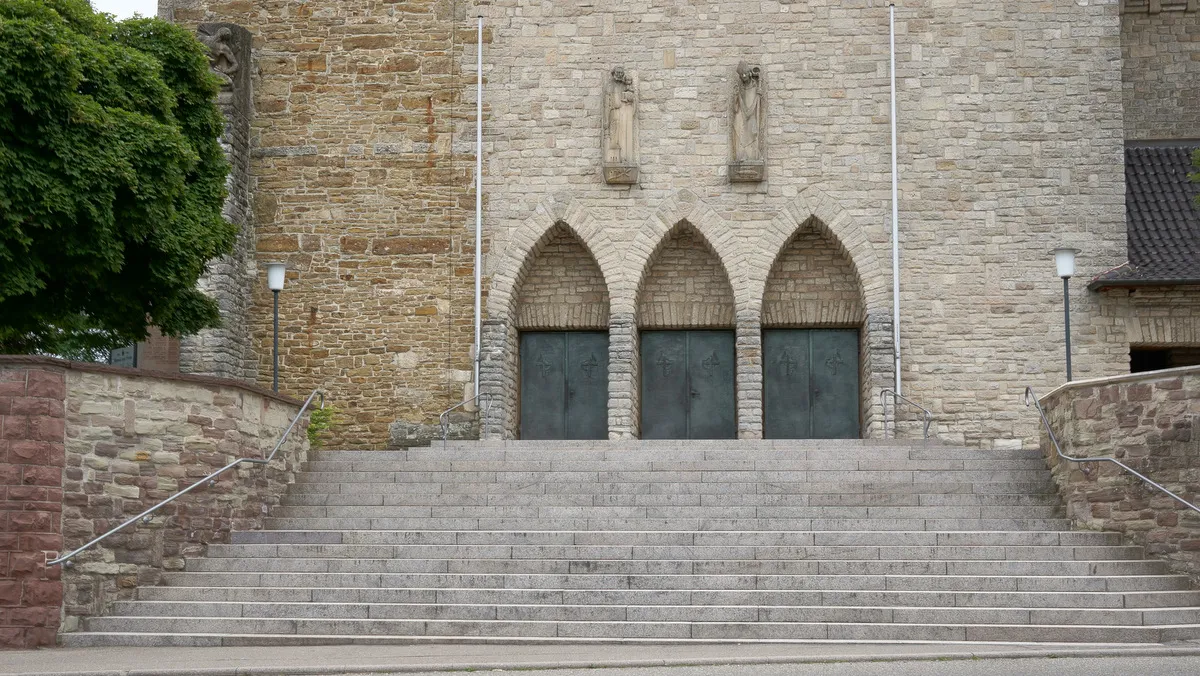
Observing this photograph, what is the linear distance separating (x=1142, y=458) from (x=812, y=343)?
802cm

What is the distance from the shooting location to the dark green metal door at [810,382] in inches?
804

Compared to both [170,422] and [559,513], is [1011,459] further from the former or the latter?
[170,422]

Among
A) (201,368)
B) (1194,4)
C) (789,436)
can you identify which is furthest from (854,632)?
(1194,4)

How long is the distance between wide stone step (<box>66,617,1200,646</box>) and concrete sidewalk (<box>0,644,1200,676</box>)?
0.25 metres

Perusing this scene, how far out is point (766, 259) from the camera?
65.8 ft

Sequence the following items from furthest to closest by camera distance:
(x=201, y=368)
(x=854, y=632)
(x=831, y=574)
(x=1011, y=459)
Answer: (x=201, y=368)
(x=1011, y=459)
(x=831, y=574)
(x=854, y=632)

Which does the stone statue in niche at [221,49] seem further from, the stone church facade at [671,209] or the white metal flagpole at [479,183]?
the white metal flagpole at [479,183]

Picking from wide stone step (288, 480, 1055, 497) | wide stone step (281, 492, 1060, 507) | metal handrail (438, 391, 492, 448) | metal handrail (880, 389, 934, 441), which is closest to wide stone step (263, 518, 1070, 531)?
wide stone step (281, 492, 1060, 507)

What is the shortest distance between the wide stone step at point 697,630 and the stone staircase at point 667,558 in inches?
0.6

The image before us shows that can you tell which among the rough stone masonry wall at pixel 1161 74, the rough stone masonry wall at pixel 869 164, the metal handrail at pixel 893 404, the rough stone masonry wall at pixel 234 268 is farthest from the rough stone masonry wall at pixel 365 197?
the rough stone masonry wall at pixel 1161 74

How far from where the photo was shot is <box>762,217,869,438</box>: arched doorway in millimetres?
20406

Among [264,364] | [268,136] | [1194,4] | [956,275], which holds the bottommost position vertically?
[264,364]

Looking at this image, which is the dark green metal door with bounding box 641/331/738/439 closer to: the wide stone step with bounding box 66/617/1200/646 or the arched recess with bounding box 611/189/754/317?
the arched recess with bounding box 611/189/754/317

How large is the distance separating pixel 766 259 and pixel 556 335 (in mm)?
3201
